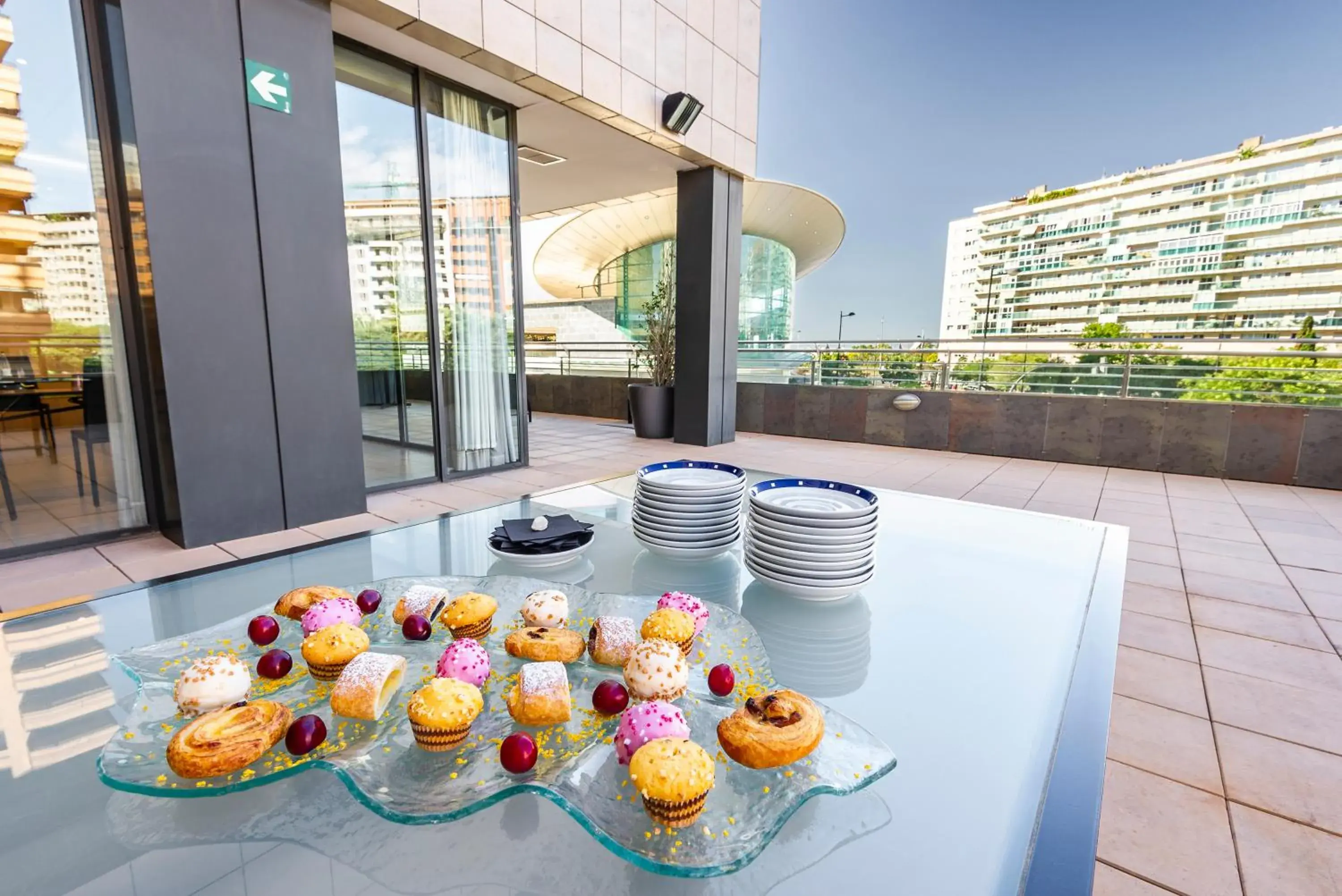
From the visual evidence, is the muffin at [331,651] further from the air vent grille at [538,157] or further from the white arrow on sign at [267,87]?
the air vent grille at [538,157]

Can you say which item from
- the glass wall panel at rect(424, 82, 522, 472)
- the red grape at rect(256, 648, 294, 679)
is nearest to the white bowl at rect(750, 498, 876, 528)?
the red grape at rect(256, 648, 294, 679)

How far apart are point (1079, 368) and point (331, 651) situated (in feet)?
20.1

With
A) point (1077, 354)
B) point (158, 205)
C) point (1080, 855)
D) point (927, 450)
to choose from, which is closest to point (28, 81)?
point (158, 205)

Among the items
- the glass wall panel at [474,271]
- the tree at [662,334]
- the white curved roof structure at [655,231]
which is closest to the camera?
the glass wall panel at [474,271]

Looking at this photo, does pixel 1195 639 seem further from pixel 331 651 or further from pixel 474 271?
pixel 474 271

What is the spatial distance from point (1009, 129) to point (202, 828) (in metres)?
62.6

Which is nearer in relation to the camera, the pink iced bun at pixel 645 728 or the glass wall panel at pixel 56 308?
the pink iced bun at pixel 645 728

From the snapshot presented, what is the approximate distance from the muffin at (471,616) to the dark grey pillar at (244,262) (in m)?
2.40

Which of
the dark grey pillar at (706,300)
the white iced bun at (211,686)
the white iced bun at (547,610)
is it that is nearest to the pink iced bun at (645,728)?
the white iced bun at (547,610)

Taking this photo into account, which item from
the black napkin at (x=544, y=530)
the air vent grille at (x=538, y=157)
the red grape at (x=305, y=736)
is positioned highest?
the air vent grille at (x=538, y=157)

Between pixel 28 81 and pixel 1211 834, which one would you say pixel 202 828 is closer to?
pixel 1211 834

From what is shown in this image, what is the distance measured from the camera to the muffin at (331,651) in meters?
0.65

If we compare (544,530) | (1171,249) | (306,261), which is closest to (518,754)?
(544,530)

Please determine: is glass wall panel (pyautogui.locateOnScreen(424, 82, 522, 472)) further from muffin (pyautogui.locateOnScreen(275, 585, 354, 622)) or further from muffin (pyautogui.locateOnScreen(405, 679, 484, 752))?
muffin (pyautogui.locateOnScreen(405, 679, 484, 752))
